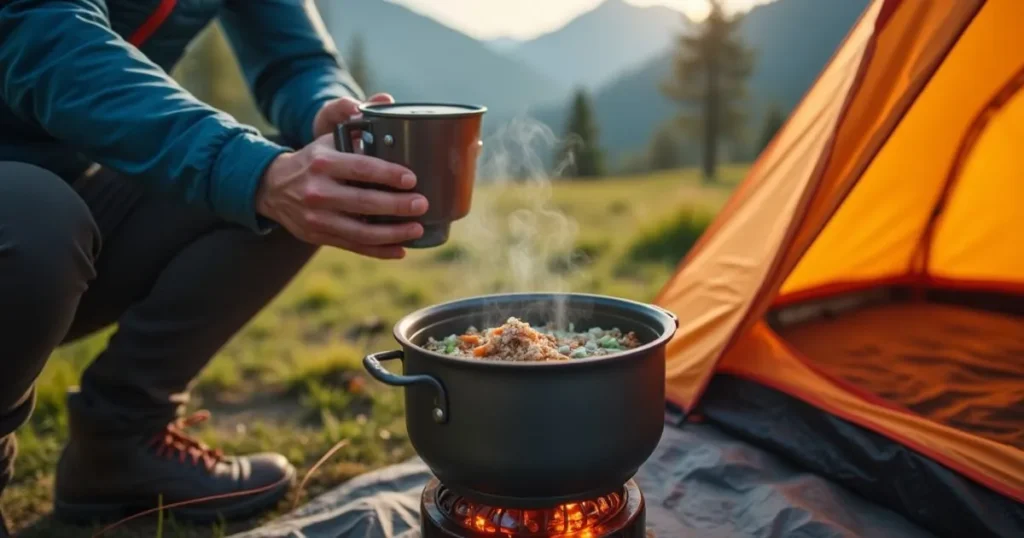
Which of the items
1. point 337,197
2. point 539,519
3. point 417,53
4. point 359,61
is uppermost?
point 337,197

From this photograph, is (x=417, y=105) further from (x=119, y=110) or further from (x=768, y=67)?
(x=768, y=67)

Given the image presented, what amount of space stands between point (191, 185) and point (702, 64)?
70.0 feet

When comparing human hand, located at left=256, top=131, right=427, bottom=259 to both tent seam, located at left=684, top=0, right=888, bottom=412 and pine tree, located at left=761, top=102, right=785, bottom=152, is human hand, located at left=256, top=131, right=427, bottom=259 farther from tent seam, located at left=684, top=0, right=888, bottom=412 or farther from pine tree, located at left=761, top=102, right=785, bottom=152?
pine tree, located at left=761, top=102, right=785, bottom=152

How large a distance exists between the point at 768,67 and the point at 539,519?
25.5m

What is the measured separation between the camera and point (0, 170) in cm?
158

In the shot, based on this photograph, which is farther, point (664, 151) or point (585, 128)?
point (664, 151)

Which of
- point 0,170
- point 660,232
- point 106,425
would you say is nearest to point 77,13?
point 0,170

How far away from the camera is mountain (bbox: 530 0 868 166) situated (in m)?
23.0

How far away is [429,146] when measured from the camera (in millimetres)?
1438

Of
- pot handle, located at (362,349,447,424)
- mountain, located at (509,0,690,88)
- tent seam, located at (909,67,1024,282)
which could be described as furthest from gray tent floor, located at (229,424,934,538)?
mountain, located at (509,0,690,88)

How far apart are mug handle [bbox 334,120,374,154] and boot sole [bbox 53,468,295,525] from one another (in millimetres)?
960

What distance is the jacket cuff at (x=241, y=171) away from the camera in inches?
56.6

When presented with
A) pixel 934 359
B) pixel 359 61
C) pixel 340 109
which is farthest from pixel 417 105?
pixel 359 61

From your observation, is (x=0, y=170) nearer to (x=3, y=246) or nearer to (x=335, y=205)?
(x=3, y=246)
